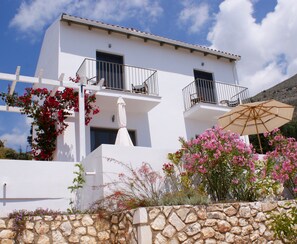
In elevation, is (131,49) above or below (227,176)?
above

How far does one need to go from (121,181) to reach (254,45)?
872cm

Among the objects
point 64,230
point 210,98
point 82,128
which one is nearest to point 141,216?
point 64,230

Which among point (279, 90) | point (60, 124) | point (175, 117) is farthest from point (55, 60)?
point (279, 90)

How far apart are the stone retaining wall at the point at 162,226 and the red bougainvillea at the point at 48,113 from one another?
4916 mm

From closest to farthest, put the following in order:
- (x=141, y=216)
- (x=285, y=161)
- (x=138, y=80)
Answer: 1. (x=141, y=216)
2. (x=285, y=161)
3. (x=138, y=80)

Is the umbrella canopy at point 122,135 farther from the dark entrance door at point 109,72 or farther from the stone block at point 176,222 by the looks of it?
the dark entrance door at point 109,72

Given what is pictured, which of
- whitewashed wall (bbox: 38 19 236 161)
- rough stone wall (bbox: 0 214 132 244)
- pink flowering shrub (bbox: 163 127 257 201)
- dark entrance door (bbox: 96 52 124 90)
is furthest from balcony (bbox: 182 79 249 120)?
rough stone wall (bbox: 0 214 132 244)

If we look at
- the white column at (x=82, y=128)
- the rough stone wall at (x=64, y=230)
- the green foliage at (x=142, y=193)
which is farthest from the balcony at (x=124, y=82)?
the rough stone wall at (x=64, y=230)

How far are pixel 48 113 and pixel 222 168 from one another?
243 inches

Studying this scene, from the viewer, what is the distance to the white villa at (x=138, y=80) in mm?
12258

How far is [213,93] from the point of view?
15500mm

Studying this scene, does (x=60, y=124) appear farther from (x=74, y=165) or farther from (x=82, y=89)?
(x=74, y=165)

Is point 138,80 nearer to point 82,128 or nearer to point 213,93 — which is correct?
point 213,93

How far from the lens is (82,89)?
10500 mm
